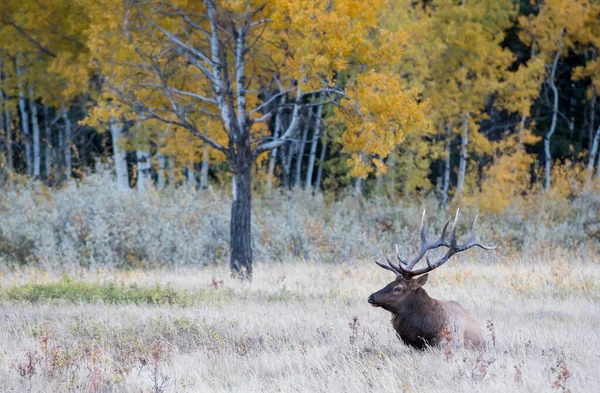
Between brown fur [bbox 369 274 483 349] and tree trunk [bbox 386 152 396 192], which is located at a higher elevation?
tree trunk [bbox 386 152 396 192]

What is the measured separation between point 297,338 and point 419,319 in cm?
181

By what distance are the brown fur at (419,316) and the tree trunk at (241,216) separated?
604 cm

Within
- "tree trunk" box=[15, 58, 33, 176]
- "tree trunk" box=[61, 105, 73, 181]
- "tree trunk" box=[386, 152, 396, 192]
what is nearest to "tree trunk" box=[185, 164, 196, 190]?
"tree trunk" box=[61, 105, 73, 181]

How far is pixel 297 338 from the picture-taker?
8992 millimetres

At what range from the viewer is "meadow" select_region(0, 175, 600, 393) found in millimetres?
7070

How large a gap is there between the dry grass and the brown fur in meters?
0.23

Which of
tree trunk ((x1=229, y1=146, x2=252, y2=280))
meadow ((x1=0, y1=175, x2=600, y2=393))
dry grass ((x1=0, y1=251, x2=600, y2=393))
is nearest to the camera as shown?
dry grass ((x1=0, y1=251, x2=600, y2=393))

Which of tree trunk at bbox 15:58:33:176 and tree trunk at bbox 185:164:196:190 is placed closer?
tree trunk at bbox 185:164:196:190

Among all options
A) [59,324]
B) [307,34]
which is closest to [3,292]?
[59,324]

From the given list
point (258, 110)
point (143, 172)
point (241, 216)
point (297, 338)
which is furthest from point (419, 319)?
point (143, 172)

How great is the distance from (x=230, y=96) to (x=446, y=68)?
14992 millimetres

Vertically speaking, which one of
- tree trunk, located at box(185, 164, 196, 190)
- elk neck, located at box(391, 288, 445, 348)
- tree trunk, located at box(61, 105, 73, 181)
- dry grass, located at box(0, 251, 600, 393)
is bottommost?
dry grass, located at box(0, 251, 600, 393)

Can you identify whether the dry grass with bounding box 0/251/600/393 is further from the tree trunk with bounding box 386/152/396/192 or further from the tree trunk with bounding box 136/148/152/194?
the tree trunk with bounding box 386/152/396/192

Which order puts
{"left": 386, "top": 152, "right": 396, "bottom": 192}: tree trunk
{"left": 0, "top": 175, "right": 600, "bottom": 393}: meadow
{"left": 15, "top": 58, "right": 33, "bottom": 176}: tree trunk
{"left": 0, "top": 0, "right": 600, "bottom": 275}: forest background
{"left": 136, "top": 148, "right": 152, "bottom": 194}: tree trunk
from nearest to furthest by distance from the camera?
{"left": 0, "top": 175, "right": 600, "bottom": 393}: meadow < {"left": 0, "top": 0, "right": 600, "bottom": 275}: forest background < {"left": 136, "top": 148, "right": 152, "bottom": 194}: tree trunk < {"left": 15, "top": 58, "right": 33, "bottom": 176}: tree trunk < {"left": 386, "top": 152, "right": 396, "bottom": 192}: tree trunk
